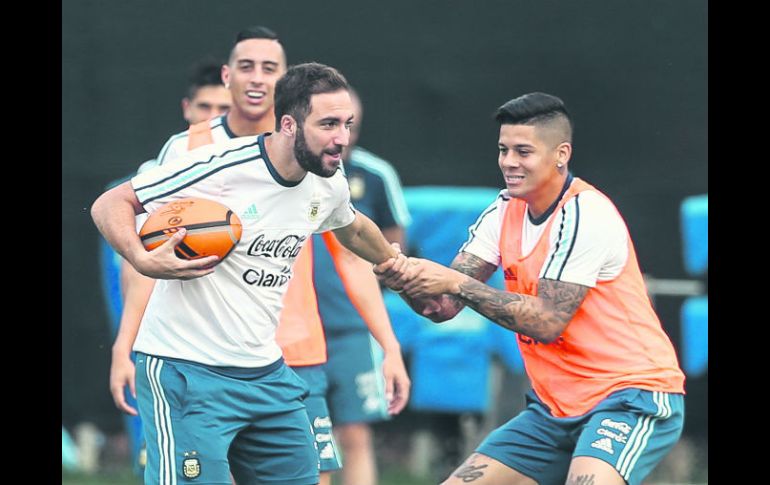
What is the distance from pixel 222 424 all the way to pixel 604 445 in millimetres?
1571

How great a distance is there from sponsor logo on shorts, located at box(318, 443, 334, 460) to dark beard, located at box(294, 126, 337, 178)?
1.71m

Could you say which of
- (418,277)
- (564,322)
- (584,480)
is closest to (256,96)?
(418,277)

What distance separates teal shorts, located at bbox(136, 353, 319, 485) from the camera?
208 inches

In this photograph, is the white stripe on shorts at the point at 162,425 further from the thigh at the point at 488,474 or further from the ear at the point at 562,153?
the ear at the point at 562,153

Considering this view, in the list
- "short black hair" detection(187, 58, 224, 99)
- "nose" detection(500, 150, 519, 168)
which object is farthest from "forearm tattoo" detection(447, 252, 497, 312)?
"short black hair" detection(187, 58, 224, 99)

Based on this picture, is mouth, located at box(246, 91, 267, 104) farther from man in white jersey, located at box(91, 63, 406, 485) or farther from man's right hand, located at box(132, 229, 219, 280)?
man's right hand, located at box(132, 229, 219, 280)

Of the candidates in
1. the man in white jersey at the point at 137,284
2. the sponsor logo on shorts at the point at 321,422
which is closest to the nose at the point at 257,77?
the man in white jersey at the point at 137,284

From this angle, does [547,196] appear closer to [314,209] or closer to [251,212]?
[314,209]

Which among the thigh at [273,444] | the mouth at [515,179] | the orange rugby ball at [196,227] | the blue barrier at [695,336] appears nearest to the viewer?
the orange rugby ball at [196,227]

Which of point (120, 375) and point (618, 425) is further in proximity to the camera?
point (120, 375)

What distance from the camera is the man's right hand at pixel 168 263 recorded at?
16.7 feet

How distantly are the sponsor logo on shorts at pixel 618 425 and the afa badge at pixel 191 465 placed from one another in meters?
1.69

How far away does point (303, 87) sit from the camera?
5434 millimetres

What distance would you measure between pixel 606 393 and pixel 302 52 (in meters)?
4.11
